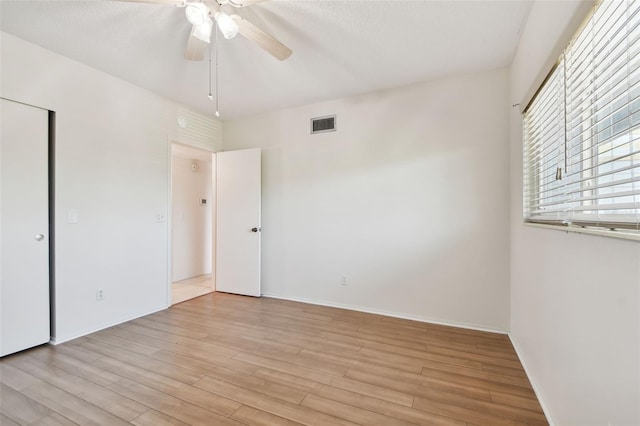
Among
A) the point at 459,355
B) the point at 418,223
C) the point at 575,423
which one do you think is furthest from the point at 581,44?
the point at 459,355

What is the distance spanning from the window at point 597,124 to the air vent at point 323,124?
2178 mm

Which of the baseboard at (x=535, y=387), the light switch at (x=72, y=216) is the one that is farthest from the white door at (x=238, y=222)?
the baseboard at (x=535, y=387)

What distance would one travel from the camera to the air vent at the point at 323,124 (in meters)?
3.52

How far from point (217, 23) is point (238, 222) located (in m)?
2.65

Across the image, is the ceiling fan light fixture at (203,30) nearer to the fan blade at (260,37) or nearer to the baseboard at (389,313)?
the fan blade at (260,37)

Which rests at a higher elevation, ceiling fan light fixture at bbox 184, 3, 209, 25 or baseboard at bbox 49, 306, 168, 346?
ceiling fan light fixture at bbox 184, 3, 209, 25

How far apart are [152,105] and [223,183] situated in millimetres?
1316

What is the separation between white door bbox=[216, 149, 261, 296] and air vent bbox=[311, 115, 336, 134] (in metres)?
0.88

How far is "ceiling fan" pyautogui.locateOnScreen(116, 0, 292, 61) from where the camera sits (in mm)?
1623

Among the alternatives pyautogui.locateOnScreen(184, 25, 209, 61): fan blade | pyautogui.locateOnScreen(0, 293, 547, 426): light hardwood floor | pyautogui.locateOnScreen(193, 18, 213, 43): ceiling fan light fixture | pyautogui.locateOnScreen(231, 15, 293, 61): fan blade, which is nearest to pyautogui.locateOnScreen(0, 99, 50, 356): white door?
pyautogui.locateOnScreen(0, 293, 547, 426): light hardwood floor

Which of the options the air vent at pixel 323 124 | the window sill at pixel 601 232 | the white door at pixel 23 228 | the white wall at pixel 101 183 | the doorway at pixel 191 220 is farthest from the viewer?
the doorway at pixel 191 220

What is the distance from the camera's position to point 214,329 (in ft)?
9.19

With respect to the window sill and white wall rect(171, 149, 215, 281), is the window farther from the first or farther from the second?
white wall rect(171, 149, 215, 281)

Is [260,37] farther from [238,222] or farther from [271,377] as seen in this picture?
[238,222]
